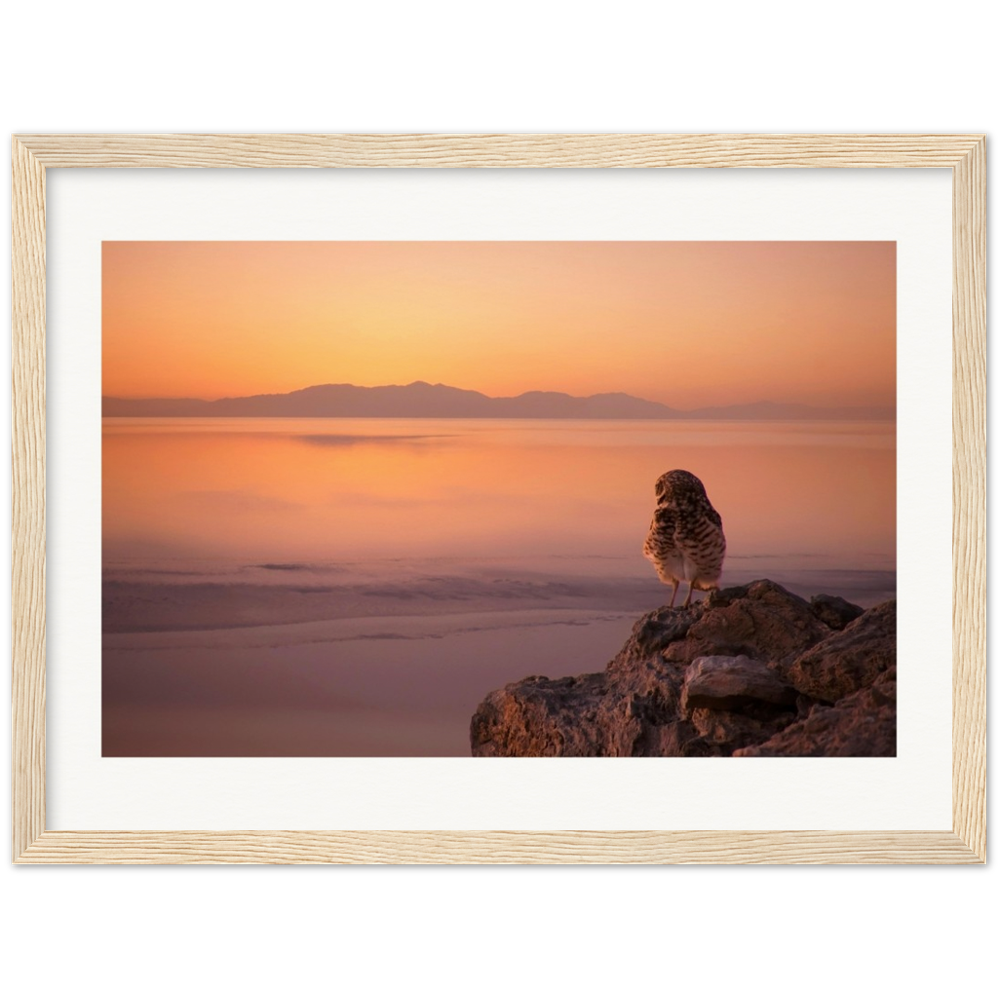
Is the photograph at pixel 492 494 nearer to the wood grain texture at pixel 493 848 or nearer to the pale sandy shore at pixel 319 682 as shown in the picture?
the pale sandy shore at pixel 319 682

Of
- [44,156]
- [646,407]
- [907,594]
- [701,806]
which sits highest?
[44,156]

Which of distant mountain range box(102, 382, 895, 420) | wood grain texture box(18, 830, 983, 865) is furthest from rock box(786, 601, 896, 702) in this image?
distant mountain range box(102, 382, 895, 420)

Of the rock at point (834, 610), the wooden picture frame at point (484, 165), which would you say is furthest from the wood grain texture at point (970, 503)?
the rock at point (834, 610)

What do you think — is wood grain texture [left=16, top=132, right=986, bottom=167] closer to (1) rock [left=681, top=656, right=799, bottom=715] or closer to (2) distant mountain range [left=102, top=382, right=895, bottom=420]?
(2) distant mountain range [left=102, top=382, right=895, bottom=420]

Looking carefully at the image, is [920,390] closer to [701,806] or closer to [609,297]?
[609,297]

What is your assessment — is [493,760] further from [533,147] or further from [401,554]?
[533,147]

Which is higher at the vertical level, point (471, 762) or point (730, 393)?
point (730, 393)

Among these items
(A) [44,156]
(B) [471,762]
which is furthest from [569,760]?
(A) [44,156]
